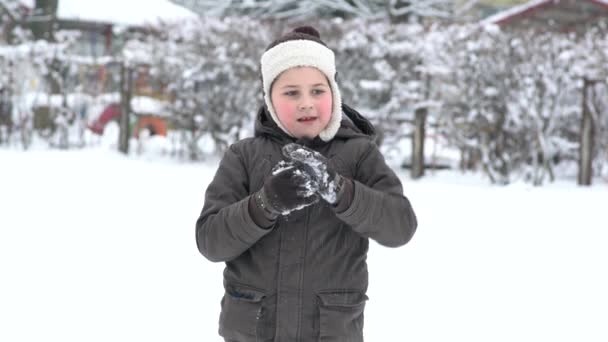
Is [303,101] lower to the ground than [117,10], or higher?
lower

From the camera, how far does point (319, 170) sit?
171 centimetres

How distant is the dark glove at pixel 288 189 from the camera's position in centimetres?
171

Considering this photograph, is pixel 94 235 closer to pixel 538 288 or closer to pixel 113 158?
pixel 538 288

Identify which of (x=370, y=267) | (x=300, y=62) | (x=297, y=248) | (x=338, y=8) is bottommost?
(x=370, y=267)

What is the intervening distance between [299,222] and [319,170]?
0.25 meters

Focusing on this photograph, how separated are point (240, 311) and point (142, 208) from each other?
5318 millimetres

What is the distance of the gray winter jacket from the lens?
73.7 inches

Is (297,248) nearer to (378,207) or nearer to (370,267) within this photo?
(378,207)

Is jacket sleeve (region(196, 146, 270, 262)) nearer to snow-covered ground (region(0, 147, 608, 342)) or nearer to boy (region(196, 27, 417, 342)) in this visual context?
boy (region(196, 27, 417, 342))

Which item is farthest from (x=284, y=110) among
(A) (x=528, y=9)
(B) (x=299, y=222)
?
(A) (x=528, y=9)

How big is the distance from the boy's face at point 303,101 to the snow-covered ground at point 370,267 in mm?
1945

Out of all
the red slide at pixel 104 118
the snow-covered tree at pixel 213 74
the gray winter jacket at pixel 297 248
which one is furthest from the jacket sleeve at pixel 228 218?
the red slide at pixel 104 118

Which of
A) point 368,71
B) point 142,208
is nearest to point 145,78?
point 368,71

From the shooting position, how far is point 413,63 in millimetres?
10156
